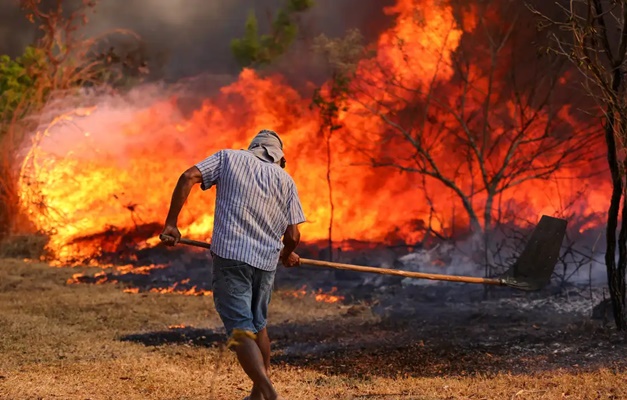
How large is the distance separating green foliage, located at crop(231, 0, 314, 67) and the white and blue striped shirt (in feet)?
78.1

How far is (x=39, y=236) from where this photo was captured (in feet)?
53.8

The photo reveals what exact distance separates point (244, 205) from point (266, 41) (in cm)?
2551

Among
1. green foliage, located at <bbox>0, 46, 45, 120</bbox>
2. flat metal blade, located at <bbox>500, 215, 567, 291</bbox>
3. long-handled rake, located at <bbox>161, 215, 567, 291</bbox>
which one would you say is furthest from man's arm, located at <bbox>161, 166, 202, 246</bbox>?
green foliage, located at <bbox>0, 46, 45, 120</bbox>

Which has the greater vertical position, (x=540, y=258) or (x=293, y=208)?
(x=293, y=208)

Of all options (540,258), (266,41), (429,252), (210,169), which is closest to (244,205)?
(210,169)

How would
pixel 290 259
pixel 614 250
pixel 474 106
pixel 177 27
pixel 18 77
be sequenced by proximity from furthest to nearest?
1. pixel 177 27
2. pixel 18 77
3. pixel 474 106
4. pixel 614 250
5. pixel 290 259

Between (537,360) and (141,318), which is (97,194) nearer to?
(141,318)

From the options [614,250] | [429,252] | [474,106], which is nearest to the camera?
[614,250]

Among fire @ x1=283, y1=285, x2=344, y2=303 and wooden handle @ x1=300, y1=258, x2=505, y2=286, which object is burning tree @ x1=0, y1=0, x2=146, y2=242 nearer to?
fire @ x1=283, y1=285, x2=344, y2=303

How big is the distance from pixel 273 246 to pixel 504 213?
10103 mm

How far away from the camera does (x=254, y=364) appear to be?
4.98 meters

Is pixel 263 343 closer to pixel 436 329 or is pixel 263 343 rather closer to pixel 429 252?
pixel 436 329

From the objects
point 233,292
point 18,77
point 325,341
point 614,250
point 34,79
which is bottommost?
point 325,341

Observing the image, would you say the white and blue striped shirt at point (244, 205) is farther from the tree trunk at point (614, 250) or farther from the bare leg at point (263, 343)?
the tree trunk at point (614, 250)
